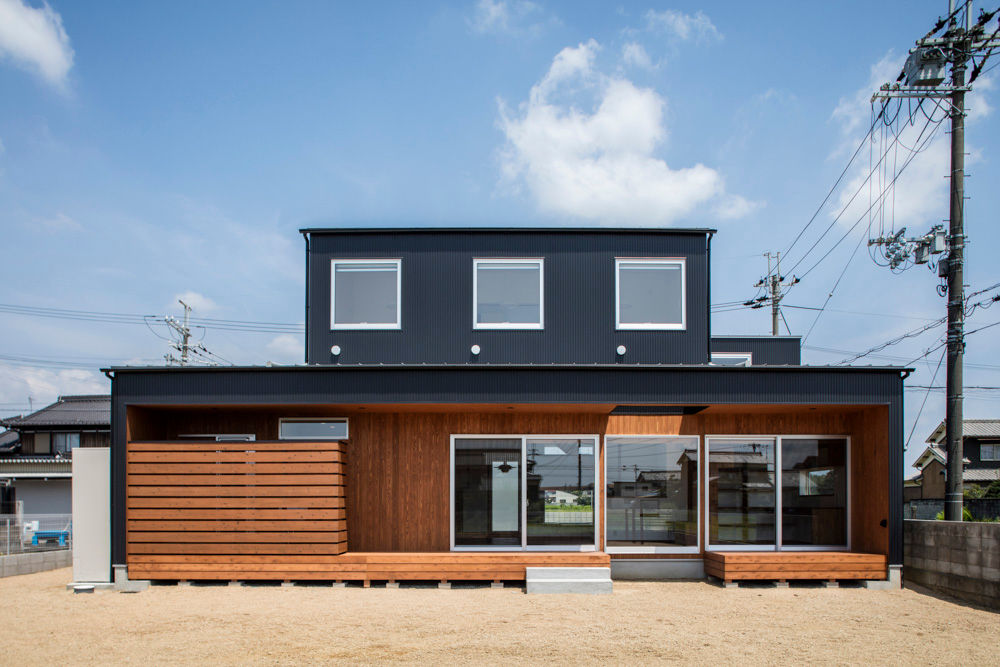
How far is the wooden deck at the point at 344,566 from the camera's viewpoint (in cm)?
1114

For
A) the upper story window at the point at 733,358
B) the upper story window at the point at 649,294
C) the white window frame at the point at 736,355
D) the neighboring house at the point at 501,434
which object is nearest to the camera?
the neighboring house at the point at 501,434

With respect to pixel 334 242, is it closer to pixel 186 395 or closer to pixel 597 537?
pixel 186 395

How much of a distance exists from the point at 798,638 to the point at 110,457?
9842 mm

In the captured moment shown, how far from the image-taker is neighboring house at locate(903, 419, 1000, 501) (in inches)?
1414

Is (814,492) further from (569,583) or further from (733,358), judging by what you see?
(733,358)

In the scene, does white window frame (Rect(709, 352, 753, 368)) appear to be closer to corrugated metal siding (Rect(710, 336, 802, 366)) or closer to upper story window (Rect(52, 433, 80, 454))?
corrugated metal siding (Rect(710, 336, 802, 366))

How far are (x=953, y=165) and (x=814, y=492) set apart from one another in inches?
252

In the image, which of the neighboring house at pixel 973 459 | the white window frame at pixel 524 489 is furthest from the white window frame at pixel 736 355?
the neighboring house at pixel 973 459

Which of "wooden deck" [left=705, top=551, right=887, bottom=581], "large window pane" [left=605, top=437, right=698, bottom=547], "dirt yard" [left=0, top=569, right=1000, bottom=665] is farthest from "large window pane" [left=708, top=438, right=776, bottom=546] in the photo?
"dirt yard" [left=0, top=569, right=1000, bottom=665]

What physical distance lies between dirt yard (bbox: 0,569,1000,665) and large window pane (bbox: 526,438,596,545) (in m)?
1.33

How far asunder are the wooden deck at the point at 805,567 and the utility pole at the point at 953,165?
8.09 feet

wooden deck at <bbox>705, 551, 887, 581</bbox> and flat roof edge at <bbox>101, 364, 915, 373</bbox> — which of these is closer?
flat roof edge at <bbox>101, 364, 915, 373</bbox>

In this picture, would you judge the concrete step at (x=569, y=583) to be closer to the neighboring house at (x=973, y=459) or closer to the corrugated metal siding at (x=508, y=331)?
the corrugated metal siding at (x=508, y=331)

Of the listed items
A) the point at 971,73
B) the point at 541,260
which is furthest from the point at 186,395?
the point at 971,73
